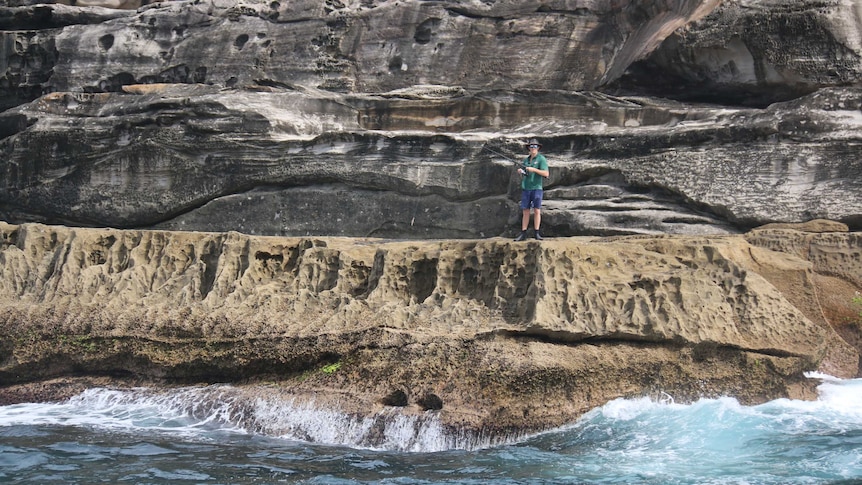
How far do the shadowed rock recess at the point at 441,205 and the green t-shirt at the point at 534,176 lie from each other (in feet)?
2.26

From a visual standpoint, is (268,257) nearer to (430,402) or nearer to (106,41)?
(430,402)

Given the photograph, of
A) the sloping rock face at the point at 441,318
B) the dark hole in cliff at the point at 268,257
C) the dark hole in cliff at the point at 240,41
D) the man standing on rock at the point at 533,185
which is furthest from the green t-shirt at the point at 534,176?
the dark hole in cliff at the point at 240,41

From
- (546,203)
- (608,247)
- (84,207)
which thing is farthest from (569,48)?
(84,207)

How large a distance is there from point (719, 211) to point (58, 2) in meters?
14.4

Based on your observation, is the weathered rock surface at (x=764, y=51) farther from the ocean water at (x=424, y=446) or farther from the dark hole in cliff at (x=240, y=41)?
the dark hole in cliff at (x=240, y=41)

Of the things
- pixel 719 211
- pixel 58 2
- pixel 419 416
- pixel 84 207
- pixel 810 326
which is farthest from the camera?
pixel 58 2

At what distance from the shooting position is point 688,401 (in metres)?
11.0

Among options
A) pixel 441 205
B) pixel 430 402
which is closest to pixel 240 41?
pixel 441 205

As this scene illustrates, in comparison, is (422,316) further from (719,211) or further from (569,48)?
(569,48)

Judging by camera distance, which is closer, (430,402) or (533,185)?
(430,402)

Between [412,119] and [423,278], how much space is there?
469 cm

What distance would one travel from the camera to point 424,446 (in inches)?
415

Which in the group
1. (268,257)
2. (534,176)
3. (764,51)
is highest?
(764,51)

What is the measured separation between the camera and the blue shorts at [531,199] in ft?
43.1
